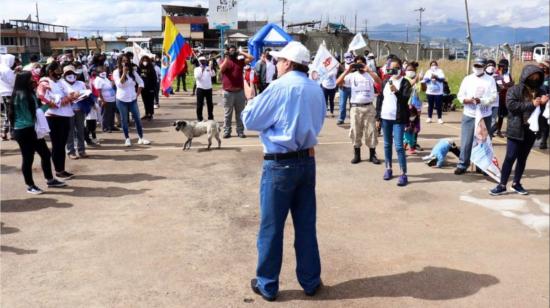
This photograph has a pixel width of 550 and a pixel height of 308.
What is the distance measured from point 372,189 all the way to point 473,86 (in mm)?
2186

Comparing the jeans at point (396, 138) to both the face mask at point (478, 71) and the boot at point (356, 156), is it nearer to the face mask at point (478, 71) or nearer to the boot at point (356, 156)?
the boot at point (356, 156)

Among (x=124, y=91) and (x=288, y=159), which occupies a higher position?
(x=124, y=91)

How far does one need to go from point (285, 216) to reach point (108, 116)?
887 cm

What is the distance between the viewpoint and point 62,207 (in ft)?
20.9

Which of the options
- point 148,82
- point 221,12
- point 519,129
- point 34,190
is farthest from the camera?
point 221,12

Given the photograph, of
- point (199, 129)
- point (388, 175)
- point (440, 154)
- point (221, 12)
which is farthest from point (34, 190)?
point (221, 12)

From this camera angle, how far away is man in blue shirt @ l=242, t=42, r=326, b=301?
355cm

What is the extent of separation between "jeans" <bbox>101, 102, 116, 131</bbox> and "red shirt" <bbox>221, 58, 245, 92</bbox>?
2.62 meters

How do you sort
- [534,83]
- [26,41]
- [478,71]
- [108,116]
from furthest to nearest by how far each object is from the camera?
1. [26,41]
2. [108,116]
3. [478,71]
4. [534,83]

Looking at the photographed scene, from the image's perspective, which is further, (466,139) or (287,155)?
(466,139)

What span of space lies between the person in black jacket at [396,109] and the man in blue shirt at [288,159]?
3.52 m

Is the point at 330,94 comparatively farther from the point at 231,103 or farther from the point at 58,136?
the point at 58,136

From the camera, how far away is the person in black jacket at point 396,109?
23.1 feet

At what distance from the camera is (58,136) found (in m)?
7.60
